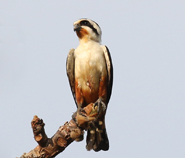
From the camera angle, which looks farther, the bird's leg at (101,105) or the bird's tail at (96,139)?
the bird's tail at (96,139)

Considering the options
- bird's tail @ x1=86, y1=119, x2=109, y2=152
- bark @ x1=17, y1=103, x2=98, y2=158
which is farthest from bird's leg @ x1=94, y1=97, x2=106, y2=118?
bark @ x1=17, y1=103, x2=98, y2=158

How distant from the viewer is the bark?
6902mm

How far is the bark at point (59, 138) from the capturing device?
6.90 m

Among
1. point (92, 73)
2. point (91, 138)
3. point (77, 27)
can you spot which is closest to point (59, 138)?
point (91, 138)

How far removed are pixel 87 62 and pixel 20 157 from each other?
8.81 feet

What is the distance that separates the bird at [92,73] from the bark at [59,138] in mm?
1028

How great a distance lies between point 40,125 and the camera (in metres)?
6.70

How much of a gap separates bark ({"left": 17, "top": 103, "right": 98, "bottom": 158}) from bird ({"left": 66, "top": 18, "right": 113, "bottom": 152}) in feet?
3.37

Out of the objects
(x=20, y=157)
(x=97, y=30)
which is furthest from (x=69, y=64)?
(x=20, y=157)

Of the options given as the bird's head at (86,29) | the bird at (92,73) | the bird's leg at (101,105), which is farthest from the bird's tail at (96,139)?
the bird's head at (86,29)

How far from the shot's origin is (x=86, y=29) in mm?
8758

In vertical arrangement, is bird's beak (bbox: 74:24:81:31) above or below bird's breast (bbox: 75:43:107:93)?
above

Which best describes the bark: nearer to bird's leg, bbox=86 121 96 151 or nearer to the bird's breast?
bird's leg, bbox=86 121 96 151

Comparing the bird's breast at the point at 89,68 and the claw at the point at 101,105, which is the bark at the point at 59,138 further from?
the bird's breast at the point at 89,68
